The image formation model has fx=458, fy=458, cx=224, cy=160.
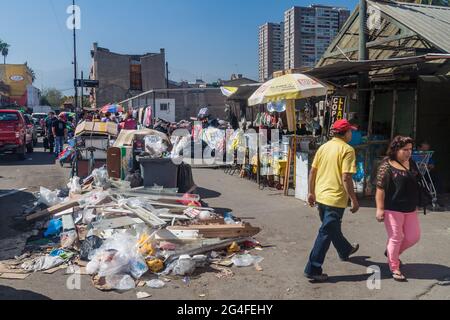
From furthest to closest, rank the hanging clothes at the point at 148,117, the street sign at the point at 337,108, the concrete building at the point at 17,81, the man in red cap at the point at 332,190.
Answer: the concrete building at the point at 17,81 → the hanging clothes at the point at 148,117 → the street sign at the point at 337,108 → the man in red cap at the point at 332,190

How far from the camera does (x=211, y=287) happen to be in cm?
537

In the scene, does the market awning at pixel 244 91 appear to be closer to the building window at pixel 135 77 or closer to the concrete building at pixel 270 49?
the concrete building at pixel 270 49

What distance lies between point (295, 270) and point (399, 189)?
1.66m

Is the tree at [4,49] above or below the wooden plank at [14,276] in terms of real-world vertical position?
above

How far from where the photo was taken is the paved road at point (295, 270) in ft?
16.9

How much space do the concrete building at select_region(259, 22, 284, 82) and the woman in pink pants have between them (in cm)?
2422

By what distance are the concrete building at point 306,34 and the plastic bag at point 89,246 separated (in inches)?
751

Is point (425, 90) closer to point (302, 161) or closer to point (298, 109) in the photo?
point (302, 161)

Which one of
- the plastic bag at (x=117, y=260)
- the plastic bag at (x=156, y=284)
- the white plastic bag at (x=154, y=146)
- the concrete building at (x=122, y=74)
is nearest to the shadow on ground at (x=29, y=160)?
the white plastic bag at (x=154, y=146)

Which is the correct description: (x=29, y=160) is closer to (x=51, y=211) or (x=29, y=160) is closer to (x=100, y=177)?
(x=100, y=177)

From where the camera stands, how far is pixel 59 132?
1822 centimetres

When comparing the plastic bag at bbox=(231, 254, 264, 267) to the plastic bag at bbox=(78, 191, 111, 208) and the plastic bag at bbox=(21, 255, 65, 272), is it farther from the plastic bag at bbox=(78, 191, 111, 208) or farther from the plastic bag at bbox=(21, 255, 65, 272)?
the plastic bag at bbox=(78, 191, 111, 208)

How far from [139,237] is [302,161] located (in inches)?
194

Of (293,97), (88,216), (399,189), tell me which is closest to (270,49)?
(293,97)
